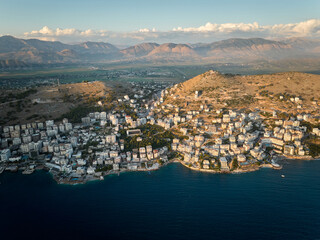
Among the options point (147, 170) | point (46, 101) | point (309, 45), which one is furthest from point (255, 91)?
point (309, 45)

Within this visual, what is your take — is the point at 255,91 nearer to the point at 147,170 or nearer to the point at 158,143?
the point at 158,143

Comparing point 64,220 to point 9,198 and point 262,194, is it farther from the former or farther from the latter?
point 262,194

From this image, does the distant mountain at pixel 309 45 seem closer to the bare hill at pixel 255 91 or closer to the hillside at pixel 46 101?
the bare hill at pixel 255 91

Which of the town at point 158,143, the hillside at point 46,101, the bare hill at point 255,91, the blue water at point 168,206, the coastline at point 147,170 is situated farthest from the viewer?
the bare hill at point 255,91

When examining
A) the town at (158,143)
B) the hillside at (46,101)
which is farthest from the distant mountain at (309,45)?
the hillside at (46,101)

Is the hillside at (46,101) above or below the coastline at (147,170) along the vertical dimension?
above

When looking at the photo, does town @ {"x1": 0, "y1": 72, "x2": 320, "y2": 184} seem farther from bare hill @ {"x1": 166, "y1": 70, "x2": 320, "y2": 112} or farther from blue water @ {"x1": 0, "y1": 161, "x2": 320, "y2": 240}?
bare hill @ {"x1": 166, "y1": 70, "x2": 320, "y2": 112}

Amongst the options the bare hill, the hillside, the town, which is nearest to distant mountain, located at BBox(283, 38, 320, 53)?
the bare hill
